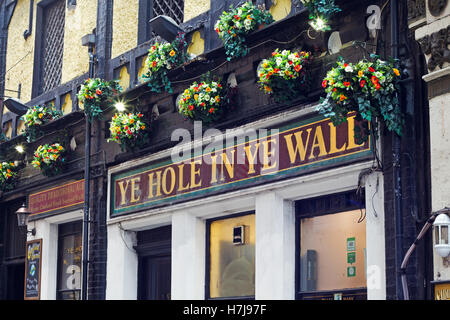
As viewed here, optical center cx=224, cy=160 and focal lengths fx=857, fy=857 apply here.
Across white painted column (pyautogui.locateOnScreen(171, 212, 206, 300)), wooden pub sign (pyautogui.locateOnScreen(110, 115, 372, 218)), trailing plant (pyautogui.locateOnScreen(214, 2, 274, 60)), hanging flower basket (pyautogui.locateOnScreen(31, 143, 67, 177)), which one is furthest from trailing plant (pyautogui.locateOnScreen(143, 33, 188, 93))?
hanging flower basket (pyautogui.locateOnScreen(31, 143, 67, 177))

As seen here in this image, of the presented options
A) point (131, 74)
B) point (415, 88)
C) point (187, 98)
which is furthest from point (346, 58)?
point (131, 74)

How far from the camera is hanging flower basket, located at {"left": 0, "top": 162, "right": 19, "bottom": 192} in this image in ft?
59.5

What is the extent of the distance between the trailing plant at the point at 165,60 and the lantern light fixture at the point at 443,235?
5.84m

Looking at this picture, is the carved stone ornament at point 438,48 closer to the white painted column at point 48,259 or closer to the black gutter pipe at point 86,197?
the black gutter pipe at point 86,197

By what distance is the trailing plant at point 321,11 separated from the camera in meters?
10.7

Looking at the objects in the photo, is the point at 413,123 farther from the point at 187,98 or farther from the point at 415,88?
the point at 187,98

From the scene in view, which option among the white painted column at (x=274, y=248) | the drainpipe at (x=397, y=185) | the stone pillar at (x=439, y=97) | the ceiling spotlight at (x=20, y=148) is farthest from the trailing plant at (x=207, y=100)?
the ceiling spotlight at (x=20, y=148)

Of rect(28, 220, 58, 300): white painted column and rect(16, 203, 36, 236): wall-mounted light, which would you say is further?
rect(16, 203, 36, 236): wall-mounted light

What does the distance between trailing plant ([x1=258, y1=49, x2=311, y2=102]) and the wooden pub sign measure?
48cm

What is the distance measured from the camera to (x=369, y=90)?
974 centimetres

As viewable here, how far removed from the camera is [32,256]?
17.4 metres

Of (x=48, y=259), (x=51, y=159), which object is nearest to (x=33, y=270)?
(x=48, y=259)

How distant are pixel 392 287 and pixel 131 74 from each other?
7.00 metres

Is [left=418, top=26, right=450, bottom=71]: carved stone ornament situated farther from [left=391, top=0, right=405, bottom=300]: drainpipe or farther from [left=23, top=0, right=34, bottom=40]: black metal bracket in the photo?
[left=23, top=0, right=34, bottom=40]: black metal bracket
